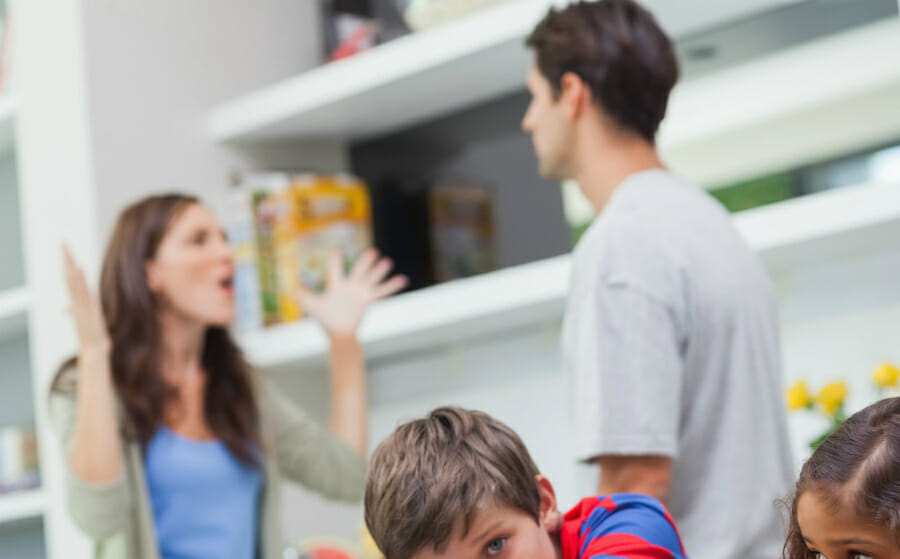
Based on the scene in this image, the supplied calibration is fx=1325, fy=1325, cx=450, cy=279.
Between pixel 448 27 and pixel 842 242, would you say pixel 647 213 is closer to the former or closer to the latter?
pixel 842 242

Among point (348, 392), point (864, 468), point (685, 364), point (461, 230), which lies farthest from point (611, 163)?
point (461, 230)

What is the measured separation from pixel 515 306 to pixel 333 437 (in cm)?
38

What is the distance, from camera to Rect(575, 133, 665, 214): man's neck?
5.11 ft

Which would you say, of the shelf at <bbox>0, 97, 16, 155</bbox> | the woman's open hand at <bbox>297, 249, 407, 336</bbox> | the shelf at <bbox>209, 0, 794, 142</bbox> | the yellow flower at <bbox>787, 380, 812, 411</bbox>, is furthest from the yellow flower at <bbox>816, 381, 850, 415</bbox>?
the shelf at <bbox>0, 97, 16, 155</bbox>

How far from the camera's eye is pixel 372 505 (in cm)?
111

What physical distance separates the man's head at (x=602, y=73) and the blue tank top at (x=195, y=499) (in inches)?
32.2

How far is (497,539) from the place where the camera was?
3.50ft

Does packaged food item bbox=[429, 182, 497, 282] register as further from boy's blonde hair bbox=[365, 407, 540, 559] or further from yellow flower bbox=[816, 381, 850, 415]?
boy's blonde hair bbox=[365, 407, 540, 559]

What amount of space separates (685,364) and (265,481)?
95cm

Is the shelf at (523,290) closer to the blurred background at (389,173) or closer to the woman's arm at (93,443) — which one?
the blurred background at (389,173)

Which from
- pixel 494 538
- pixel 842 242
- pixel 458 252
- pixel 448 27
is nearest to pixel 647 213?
pixel 494 538

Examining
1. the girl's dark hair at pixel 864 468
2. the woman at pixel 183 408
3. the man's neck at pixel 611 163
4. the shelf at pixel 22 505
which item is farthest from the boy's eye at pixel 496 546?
the shelf at pixel 22 505

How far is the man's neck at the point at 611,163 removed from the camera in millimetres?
1559

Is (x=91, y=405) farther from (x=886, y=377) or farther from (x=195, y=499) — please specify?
(x=886, y=377)
